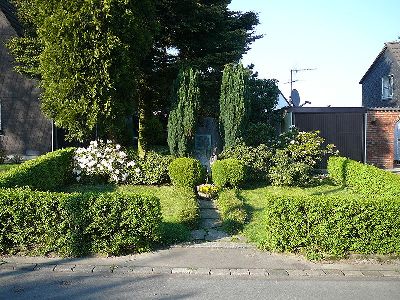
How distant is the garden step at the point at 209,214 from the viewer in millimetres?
8750

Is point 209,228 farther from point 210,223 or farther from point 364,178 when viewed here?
point 364,178

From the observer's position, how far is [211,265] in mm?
5809

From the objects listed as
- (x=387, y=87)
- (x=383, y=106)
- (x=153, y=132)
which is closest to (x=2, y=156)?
(x=153, y=132)

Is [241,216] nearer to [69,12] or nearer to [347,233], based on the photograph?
[347,233]

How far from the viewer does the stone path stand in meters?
7.14

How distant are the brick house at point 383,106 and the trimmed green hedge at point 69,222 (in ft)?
45.4

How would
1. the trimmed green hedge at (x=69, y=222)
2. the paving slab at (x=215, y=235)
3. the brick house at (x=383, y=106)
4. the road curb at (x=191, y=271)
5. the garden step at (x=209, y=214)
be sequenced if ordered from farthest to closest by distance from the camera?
the brick house at (x=383, y=106) → the garden step at (x=209, y=214) → the paving slab at (x=215, y=235) → the trimmed green hedge at (x=69, y=222) → the road curb at (x=191, y=271)

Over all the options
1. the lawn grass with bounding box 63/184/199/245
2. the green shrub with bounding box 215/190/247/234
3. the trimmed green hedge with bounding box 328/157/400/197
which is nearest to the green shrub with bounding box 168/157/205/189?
the lawn grass with bounding box 63/184/199/245

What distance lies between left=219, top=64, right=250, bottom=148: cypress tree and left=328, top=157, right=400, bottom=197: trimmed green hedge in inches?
130

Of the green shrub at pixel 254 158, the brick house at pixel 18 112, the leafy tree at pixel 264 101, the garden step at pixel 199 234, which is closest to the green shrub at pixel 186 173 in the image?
the green shrub at pixel 254 158

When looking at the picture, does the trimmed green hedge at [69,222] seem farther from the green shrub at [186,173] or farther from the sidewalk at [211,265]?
the green shrub at [186,173]

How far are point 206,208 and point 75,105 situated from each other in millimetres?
4996

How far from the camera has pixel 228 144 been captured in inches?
510

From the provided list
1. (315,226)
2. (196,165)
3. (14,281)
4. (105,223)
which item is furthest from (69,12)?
(315,226)
